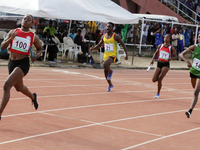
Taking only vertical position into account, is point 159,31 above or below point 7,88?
above

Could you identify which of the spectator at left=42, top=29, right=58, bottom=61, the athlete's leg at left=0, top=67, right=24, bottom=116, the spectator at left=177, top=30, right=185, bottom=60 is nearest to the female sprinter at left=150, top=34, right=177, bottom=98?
the athlete's leg at left=0, top=67, right=24, bottom=116

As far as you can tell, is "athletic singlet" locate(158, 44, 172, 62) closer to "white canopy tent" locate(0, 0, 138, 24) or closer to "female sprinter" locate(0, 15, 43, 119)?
"female sprinter" locate(0, 15, 43, 119)

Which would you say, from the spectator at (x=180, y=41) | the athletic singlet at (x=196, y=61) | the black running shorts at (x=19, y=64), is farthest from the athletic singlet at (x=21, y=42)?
the spectator at (x=180, y=41)

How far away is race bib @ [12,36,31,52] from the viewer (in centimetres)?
645

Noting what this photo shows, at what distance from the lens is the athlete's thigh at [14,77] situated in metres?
6.23

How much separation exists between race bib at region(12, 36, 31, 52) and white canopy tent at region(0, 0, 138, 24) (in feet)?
30.6

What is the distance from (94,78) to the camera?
1451 centimetres

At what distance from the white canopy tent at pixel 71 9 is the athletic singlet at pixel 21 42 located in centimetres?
925

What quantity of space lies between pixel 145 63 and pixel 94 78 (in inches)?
351

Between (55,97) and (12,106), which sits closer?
(12,106)

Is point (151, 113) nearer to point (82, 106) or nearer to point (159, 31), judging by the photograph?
point (82, 106)

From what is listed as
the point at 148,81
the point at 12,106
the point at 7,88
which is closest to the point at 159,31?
the point at 148,81

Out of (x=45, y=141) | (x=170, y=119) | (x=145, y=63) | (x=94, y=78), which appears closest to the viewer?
(x=45, y=141)

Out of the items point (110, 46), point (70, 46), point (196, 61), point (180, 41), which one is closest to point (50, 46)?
point (70, 46)
